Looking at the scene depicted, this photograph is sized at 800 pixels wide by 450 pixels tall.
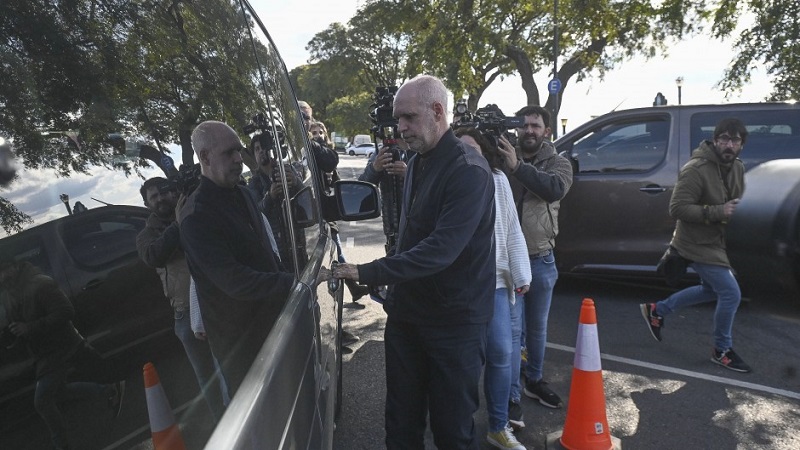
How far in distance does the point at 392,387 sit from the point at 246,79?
146 cm

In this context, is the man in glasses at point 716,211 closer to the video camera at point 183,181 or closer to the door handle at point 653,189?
the door handle at point 653,189

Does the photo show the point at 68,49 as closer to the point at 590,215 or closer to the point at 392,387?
the point at 392,387

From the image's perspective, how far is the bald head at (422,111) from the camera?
7.04ft

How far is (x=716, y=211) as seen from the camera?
→ 3.76 metres

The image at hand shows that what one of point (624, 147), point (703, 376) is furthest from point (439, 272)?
point (624, 147)

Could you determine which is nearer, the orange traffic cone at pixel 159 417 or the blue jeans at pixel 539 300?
the orange traffic cone at pixel 159 417

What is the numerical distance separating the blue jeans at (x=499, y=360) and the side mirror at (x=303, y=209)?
1.07 meters

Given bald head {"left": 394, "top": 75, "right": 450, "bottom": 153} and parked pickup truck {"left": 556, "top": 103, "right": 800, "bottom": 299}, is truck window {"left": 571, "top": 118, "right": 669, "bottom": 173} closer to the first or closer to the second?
parked pickup truck {"left": 556, "top": 103, "right": 800, "bottom": 299}

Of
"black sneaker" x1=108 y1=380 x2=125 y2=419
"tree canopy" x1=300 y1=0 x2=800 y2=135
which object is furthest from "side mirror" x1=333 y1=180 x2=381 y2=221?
"tree canopy" x1=300 y1=0 x2=800 y2=135

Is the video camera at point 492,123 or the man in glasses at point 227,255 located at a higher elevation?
the video camera at point 492,123

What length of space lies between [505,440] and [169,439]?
240cm

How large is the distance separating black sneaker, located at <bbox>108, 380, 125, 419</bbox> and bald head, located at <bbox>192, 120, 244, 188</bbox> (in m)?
0.44

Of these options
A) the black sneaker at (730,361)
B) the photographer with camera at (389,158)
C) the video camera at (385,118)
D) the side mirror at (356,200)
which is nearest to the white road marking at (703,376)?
the black sneaker at (730,361)

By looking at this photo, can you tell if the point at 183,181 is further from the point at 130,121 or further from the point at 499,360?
the point at 499,360
